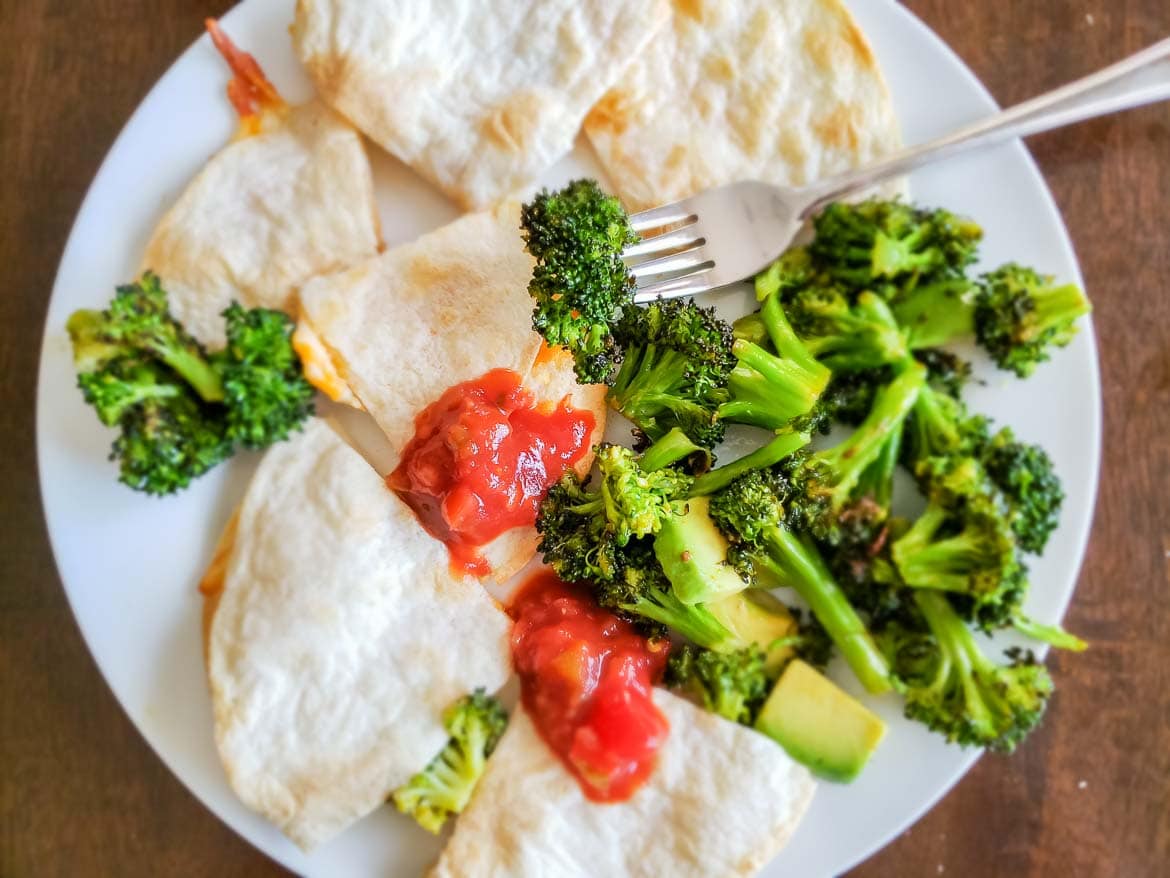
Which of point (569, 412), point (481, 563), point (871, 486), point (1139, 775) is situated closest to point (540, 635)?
point (481, 563)

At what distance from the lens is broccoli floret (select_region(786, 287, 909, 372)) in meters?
2.39

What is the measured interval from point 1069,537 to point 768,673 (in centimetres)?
101

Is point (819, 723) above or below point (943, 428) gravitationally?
below

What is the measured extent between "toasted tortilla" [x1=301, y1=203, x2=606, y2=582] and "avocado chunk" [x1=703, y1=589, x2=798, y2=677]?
61cm

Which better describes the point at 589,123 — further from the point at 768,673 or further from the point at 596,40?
the point at 768,673

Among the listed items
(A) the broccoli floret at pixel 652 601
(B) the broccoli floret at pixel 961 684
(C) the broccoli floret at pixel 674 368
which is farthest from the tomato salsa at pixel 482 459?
(B) the broccoli floret at pixel 961 684

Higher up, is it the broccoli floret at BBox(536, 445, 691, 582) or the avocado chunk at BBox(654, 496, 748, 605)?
the broccoli floret at BBox(536, 445, 691, 582)

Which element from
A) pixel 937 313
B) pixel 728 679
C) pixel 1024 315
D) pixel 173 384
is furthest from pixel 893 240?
pixel 173 384

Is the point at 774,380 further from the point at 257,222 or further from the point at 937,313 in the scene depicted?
the point at 257,222

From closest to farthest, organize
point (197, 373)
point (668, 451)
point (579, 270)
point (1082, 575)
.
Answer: point (579, 270), point (668, 451), point (197, 373), point (1082, 575)

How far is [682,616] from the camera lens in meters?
2.42

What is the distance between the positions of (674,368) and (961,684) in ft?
4.14

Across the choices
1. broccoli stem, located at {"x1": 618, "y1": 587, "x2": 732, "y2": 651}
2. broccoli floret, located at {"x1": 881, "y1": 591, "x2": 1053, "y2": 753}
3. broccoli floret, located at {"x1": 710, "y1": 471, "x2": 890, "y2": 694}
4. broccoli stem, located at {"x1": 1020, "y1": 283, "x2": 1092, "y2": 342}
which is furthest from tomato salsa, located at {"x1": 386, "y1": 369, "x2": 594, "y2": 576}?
broccoli stem, located at {"x1": 1020, "y1": 283, "x2": 1092, "y2": 342}

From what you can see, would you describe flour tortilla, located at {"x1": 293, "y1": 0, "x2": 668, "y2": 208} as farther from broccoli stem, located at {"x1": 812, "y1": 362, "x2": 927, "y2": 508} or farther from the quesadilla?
broccoli stem, located at {"x1": 812, "y1": 362, "x2": 927, "y2": 508}
